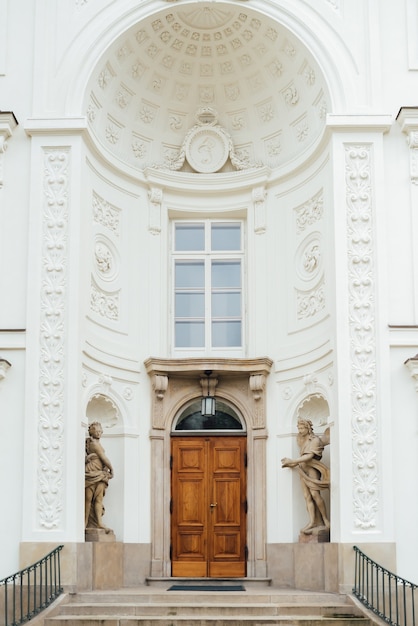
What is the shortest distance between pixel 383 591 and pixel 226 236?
270 inches

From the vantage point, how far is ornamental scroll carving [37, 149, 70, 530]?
14.2 m

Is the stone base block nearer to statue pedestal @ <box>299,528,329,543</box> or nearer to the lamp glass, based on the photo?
the lamp glass

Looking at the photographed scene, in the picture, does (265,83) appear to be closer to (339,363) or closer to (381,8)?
(381,8)

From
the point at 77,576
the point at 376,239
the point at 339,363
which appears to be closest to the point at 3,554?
the point at 77,576

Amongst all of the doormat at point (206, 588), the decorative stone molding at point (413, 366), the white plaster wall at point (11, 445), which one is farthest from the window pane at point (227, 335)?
the doormat at point (206, 588)

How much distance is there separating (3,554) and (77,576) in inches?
40.0

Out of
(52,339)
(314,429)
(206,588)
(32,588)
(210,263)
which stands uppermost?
(210,263)

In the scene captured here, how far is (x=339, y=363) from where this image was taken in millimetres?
14508

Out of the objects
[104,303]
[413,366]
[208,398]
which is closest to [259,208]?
[104,303]

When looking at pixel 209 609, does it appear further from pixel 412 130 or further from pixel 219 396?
pixel 412 130

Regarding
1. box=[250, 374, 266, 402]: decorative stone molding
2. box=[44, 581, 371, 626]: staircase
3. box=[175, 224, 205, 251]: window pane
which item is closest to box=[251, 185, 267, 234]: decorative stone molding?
box=[175, 224, 205, 251]: window pane

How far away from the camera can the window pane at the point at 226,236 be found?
17594 mm

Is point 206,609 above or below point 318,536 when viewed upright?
below

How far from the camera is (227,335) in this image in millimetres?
17250
